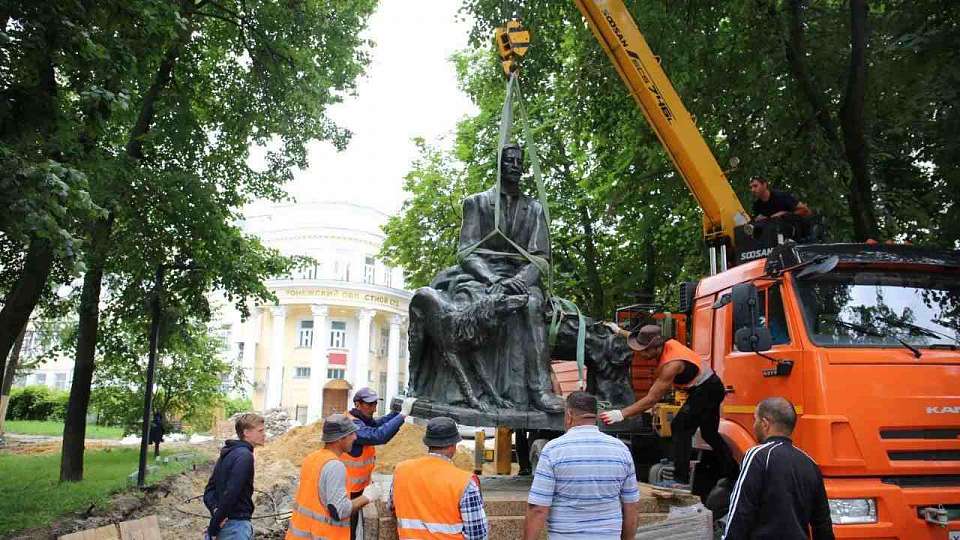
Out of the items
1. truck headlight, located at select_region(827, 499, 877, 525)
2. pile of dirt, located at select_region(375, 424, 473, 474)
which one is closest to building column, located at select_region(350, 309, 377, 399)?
pile of dirt, located at select_region(375, 424, 473, 474)

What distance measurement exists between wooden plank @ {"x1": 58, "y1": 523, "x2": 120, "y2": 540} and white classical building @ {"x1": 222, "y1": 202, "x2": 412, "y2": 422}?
38424 millimetres

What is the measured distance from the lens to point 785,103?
42.3 ft

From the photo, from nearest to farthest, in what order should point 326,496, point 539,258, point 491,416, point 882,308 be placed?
point 326,496 → point 491,416 → point 882,308 → point 539,258

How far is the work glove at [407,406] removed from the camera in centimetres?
651

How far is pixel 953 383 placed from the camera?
627 centimetres

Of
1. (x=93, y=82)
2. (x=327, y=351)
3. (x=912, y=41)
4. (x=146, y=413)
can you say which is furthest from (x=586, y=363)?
(x=327, y=351)

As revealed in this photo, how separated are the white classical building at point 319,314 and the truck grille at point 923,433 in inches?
1690

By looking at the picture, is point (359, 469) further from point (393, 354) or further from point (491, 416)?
point (393, 354)

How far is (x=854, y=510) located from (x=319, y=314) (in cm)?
4427

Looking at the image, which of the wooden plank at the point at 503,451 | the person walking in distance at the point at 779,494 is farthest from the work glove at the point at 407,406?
the wooden plank at the point at 503,451

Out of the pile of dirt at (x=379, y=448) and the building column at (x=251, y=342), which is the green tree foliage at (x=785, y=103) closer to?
the pile of dirt at (x=379, y=448)

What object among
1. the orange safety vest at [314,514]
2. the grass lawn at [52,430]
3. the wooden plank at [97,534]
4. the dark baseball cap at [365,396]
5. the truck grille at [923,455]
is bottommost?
the wooden plank at [97,534]

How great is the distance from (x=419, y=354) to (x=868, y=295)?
3.92m

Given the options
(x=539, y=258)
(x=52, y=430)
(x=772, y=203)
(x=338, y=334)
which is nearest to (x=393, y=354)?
(x=338, y=334)
